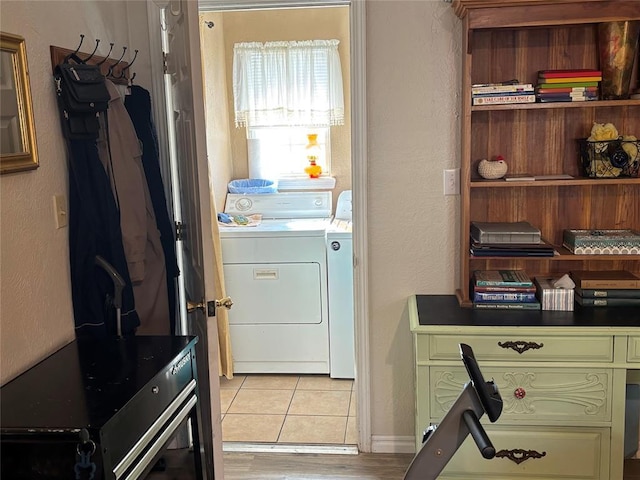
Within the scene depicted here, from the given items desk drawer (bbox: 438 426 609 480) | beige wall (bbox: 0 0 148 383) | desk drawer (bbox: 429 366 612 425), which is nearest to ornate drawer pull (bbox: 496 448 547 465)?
desk drawer (bbox: 438 426 609 480)

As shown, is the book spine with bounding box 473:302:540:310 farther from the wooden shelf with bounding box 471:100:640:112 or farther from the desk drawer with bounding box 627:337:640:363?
the wooden shelf with bounding box 471:100:640:112

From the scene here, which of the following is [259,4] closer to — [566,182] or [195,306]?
[195,306]

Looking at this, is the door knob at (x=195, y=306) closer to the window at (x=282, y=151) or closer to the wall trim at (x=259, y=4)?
the wall trim at (x=259, y=4)

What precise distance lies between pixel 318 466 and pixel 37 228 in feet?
5.50

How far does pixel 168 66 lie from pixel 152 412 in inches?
Result: 54.4

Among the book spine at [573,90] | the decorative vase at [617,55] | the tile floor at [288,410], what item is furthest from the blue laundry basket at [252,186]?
the decorative vase at [617,55]

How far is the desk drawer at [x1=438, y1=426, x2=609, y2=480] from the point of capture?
8.13ft

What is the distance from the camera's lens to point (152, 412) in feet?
5.69

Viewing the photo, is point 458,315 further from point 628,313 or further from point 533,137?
point 533,137

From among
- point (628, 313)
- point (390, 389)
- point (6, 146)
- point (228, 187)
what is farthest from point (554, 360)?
point (228, 187)

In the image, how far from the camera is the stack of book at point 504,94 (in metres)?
2.52

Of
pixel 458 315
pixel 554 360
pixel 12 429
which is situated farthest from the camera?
pixel 458 315

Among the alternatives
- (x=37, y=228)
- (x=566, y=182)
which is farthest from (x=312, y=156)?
(x=37, y=228)

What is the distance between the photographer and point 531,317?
255cm
